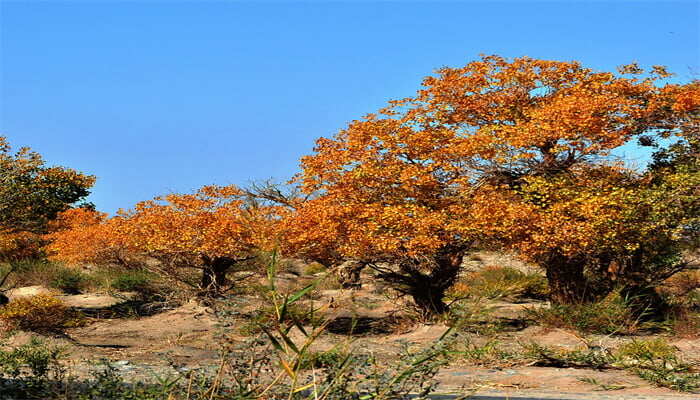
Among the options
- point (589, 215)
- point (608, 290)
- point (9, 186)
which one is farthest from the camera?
point (9, 186)

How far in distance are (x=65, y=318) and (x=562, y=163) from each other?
13362 millimetres

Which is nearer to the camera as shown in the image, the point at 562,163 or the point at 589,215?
the point at 589,215

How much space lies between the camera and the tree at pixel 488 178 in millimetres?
16688

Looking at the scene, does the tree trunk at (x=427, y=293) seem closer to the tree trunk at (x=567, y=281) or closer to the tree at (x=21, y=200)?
the tree trunk at (x=567, y=281)

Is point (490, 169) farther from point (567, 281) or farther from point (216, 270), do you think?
point (216, 270)

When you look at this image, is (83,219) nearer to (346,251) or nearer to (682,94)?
(346,251)

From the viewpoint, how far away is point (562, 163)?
1903cm

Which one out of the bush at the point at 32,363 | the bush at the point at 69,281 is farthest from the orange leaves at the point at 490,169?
the bush at the point at 69,281

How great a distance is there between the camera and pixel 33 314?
16391 millimetres

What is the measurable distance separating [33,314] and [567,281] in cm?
1313

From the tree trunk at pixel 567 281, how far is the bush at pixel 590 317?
2.37 ft

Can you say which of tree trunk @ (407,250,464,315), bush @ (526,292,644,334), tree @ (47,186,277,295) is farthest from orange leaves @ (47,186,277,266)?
bush @ (526,292,644,334)

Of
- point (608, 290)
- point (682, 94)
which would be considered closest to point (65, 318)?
point (608, 290)

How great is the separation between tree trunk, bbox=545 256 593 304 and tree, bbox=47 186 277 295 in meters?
7.43
